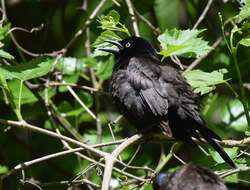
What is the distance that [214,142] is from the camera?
3994 millimetres

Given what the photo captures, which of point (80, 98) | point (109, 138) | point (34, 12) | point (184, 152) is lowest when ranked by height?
point (184, 152)

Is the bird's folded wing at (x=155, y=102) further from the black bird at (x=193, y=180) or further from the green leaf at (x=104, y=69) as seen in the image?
the black bird at (x=193, y=180)

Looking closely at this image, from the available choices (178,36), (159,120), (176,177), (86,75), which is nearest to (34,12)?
(86,75)

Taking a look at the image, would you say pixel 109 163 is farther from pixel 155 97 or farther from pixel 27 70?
pixel 155 97

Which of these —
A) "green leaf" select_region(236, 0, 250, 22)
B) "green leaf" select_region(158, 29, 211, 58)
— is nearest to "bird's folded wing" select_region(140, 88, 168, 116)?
"green leaf" select_region(158, 29, 211, 58)

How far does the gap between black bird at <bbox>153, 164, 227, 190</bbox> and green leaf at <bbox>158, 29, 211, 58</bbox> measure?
23.8 inches

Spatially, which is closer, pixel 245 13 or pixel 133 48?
pixel 245 13

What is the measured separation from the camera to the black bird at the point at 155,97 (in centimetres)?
443

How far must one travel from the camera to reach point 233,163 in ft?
12.4

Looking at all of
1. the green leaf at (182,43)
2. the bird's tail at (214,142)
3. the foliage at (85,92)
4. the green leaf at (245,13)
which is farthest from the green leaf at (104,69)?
the green leaf at (245,13)

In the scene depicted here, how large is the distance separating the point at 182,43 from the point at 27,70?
2.79ft

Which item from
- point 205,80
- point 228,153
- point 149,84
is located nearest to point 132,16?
point 149,84

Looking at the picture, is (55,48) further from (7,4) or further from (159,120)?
(159,120)

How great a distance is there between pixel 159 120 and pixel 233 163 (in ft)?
2.53
